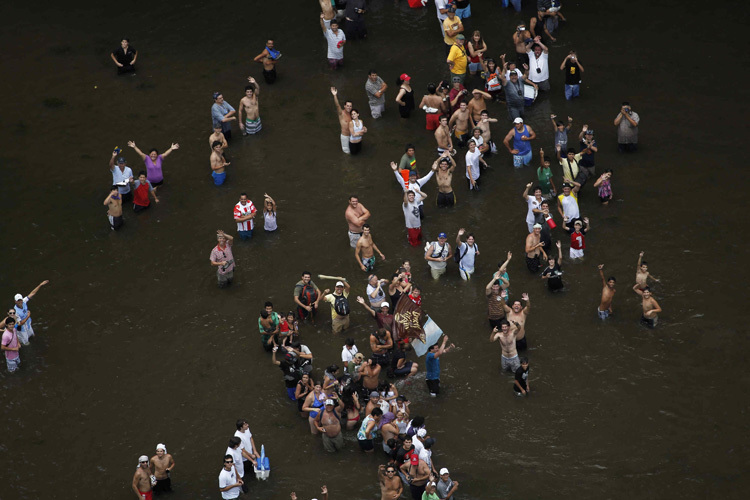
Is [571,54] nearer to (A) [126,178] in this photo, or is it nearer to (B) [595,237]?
(B) [595,237]

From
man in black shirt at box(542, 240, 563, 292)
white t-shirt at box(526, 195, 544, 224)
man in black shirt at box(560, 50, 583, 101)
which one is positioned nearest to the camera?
man in black shirt at box(542, 240, 563, 292)

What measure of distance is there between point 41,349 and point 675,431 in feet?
40.3

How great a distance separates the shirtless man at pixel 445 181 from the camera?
88.1 ft

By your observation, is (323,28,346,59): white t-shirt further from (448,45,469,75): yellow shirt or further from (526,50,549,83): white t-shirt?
(526,50,549,83): white t-shirt

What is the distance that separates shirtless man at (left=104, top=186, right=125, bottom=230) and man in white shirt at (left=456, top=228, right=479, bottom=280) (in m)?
7.51

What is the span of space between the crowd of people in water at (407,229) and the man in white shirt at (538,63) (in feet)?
0.09

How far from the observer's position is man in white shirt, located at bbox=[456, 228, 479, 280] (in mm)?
25188

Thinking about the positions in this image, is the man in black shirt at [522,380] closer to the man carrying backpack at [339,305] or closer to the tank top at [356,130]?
the man carrying backpack at [339,305]

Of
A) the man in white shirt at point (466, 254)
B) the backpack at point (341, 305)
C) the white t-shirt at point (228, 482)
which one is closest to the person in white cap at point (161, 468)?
the white t-shirt at point (228, 482)

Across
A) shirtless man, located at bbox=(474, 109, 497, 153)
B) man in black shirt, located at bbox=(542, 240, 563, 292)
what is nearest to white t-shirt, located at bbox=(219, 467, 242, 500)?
man in black shirt, located at bbox=(542, 240, 563, 292)

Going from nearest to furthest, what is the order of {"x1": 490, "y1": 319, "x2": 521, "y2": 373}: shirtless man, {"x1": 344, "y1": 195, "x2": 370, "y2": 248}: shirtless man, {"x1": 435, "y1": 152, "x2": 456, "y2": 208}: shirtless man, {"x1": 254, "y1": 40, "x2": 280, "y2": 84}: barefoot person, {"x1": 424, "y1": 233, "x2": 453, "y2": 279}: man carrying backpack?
{"x1": 490, "y1": 319, "x2": 521, "y2": 373}: shirtless man → {"x1": 424, "y1": 233, "x2": 453, "y2": 279}: man carrying backpack → {"x1": 344, "y1": 195, "x2": 370, "y2": 248}: shirtless man → {"x1": 435, "y1": 152, "x2": 456, "y2": 208}: shirtless man → {"x1": 254, "y1": 40, "x2": 280, "y2": 84}: barefoot person

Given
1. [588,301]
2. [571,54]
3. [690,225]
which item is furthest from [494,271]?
[571,54]

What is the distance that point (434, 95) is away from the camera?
29.0 metres

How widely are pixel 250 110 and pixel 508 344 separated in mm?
9773
